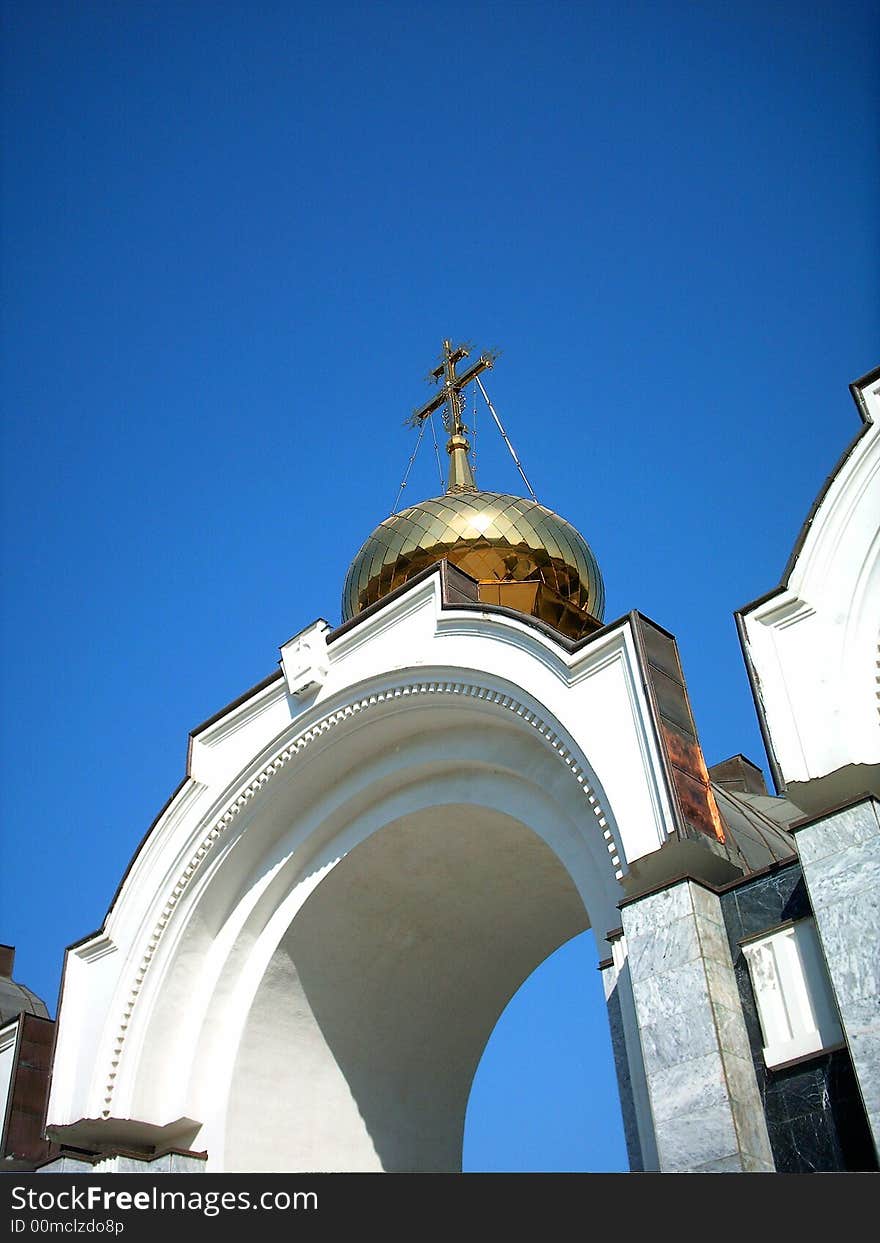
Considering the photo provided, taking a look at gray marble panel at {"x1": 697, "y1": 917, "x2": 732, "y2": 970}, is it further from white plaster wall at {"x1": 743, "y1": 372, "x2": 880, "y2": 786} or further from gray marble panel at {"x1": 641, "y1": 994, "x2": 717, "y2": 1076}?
white plaster wall at {"x1": 743, "y1": 372, "x2": 880, "y2": 786}

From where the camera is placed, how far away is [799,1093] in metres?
6.54

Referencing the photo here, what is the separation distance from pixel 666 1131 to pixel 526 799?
3288 mm

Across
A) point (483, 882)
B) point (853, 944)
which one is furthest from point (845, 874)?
point (483, 882)

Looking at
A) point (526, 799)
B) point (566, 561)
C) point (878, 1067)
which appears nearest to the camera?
point (878, 1067)

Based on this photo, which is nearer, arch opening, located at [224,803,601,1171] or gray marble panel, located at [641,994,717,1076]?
gray marble panel, located at [641,994,717,1076]

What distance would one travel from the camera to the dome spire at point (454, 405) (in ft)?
50.6

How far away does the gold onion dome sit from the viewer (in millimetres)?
12500

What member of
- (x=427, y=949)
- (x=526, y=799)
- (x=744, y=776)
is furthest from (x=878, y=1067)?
(x=744, y=776)

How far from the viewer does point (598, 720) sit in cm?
816

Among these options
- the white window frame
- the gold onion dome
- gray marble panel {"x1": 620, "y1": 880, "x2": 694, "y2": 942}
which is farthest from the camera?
the gold onion dome

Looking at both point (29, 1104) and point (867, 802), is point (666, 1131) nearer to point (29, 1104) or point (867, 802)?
point (867, 802)

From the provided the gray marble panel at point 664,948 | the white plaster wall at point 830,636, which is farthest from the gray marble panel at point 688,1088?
the white plaster wall at point 830,636

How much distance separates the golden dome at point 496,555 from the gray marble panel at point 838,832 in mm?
5760

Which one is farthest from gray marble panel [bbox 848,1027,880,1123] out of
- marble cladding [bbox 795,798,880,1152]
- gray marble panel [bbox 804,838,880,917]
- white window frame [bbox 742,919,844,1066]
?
gray marble panel [bbox 804,838,880,917]
